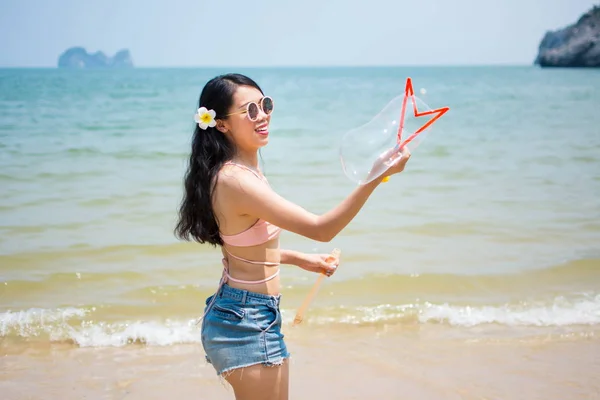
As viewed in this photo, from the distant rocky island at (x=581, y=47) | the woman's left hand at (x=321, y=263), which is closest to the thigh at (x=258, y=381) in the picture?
the woman's left hand at (x=321, y=263)

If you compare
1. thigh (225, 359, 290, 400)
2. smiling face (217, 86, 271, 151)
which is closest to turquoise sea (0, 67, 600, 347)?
thigh (225, 359, 290, 400)

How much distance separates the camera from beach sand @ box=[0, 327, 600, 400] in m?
3.88

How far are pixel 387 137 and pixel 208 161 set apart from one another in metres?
0.63

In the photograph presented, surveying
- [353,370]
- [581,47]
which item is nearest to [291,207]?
[353,370]

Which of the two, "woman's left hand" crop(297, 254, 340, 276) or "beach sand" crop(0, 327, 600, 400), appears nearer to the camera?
"woman's left hand" crop(297, 254, 340, 276)

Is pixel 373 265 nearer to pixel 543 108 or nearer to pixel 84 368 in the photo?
pixel 84 368

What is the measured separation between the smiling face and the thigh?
0.78 metres

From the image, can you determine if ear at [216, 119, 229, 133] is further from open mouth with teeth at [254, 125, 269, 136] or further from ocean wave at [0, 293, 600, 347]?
ocean wave at [0, 293, 600, 347]

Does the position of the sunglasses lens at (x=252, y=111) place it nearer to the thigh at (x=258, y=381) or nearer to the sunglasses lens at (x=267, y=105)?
the sunglasses lens at (x=267, y=105)

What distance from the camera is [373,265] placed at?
6.30 metres

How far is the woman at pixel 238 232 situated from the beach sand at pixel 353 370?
53.7 inches

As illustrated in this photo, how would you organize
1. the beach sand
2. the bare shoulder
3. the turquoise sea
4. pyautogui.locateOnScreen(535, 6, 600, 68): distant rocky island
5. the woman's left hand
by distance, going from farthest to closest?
pyautogui.locateOnScreen(535, 6, 600, 68): distant rocky island < the turquoise sea < the beach sand < the woman's left hand < the bare shoulder

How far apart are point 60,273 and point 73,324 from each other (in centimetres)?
123

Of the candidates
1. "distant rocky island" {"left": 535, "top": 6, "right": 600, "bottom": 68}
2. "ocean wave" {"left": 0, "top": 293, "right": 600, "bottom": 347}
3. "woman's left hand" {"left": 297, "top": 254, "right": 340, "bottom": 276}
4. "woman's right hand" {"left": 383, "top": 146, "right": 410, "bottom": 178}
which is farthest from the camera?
"distant rocky island" {"left": 535, "top": 6, "right": 600, "bottom": 68}
